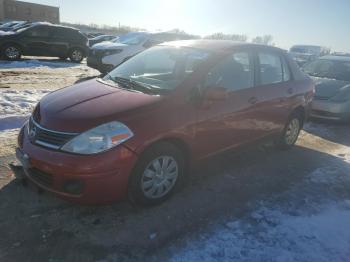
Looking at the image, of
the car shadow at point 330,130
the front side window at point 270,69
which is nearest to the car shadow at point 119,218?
the front side window at point 270,69

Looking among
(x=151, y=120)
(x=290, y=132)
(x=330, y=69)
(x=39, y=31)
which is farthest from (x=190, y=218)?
(x=39, y=31)

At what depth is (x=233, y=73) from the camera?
14.3 ft

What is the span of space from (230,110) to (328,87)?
16.3 ft

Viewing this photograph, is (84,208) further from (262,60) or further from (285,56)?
(285,56)

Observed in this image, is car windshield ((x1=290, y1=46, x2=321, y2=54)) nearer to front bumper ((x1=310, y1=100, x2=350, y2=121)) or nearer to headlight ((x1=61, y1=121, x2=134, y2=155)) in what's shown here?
front bumper ((x1=310, y1=100, x2=350, y2=121))

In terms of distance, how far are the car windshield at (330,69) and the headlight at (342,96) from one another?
711mm

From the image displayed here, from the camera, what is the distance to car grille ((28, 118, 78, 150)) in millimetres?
3066

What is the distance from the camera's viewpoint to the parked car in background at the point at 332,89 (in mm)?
7609

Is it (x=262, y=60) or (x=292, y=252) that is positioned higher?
(x=262, y=60)

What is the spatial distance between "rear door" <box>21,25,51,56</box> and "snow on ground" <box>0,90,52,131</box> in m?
8.14

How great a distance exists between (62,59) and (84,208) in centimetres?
1504

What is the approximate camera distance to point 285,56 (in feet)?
18.2

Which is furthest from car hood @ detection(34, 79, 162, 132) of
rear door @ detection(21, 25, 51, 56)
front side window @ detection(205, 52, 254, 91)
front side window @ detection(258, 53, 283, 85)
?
rear door @ detection(21, 25, 51, 56)

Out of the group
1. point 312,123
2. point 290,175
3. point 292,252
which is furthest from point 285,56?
point 292,252
